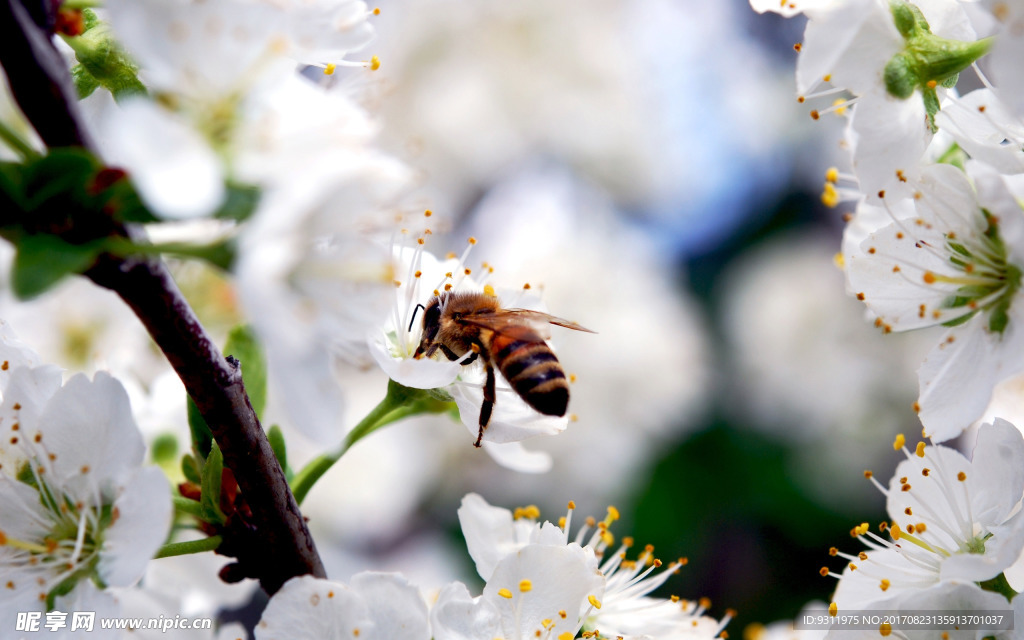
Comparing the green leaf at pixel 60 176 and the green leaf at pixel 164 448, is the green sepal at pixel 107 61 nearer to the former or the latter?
the green leaf at pixel 60 176

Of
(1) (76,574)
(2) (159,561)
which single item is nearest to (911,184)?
(1) (76,574)

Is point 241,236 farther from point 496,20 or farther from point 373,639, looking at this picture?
point 496,20

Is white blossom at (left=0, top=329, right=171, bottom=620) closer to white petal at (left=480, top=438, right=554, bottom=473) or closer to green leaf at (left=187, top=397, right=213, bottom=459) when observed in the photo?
green leaf at (left=187, top=397, right=213, bottom=459)

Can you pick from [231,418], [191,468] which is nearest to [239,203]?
[231,418]

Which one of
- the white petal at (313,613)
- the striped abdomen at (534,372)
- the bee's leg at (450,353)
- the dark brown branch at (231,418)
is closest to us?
the dark brown branch at (231,418)

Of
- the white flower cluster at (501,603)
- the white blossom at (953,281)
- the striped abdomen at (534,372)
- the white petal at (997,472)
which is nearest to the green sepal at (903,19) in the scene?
the white blossom at (953,281)

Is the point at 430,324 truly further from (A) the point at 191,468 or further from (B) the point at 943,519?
(B) the point at 943,519
